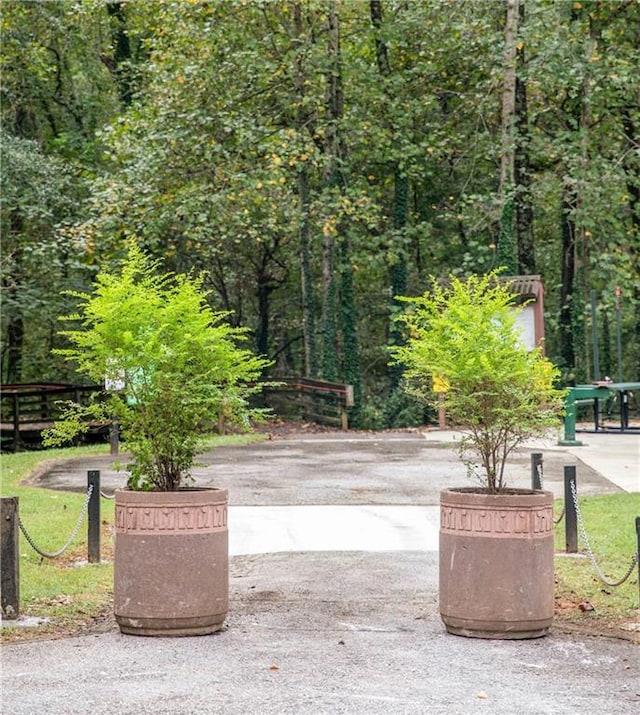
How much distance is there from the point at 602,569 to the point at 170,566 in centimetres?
437

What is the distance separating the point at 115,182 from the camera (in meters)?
28.5

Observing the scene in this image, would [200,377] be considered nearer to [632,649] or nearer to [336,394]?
[632,649]

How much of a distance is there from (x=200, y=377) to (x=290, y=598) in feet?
6.77

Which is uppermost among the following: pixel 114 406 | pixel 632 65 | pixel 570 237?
pixel 632 65

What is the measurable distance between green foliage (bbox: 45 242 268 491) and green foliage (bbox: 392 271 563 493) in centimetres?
144

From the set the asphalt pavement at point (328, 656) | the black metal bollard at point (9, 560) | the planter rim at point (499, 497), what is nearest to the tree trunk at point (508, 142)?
the asphalt pavement at point (328, 656)

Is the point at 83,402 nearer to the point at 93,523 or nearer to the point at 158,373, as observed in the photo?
the point at 93,523

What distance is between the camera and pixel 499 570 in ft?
26.8

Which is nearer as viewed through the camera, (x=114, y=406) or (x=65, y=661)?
(x=65, y=661)

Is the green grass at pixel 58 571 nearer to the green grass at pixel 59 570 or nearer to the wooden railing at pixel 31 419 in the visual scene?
the green grass at pixel 59 570

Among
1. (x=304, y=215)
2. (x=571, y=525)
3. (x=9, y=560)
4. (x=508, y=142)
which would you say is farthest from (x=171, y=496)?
(x=304, y=215)

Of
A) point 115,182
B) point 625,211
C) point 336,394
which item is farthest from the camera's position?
point 625,211

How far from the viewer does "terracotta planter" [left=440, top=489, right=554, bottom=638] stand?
26.8ft

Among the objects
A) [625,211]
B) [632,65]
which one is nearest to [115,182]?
[632,65]
